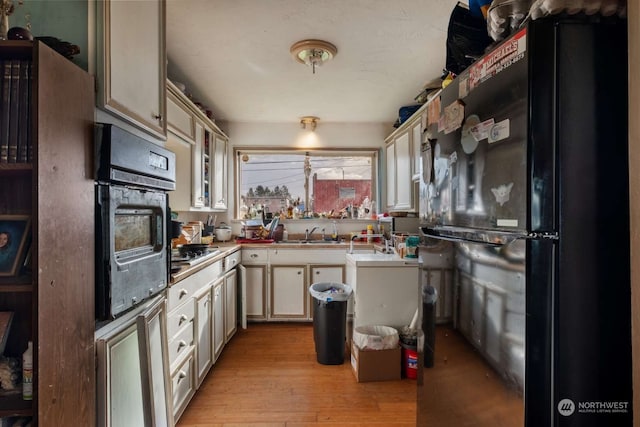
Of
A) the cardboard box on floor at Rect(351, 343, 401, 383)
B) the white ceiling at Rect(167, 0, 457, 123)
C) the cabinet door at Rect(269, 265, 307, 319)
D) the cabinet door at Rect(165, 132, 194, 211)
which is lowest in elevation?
the cardboard box on floor at Rect(351, 343, 401, 383)

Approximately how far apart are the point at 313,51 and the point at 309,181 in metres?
2.09

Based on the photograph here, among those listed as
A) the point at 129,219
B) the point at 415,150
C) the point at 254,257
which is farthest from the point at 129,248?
the point at 415,150

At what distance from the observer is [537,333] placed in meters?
0.76

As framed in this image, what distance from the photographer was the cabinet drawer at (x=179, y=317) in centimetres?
165

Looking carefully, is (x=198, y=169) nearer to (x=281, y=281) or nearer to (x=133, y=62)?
(x=281, y=281)

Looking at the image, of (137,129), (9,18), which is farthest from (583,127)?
(9,18)

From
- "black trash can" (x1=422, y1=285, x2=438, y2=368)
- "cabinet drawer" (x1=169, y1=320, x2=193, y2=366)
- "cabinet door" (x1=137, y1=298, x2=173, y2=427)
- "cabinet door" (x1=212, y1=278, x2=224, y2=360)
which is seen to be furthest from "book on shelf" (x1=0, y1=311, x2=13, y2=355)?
"cabinet door" (x1=212, y1=278, x2=224, y2=360)

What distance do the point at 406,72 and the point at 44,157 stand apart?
2420 millimetres

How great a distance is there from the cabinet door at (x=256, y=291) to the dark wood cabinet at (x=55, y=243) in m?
2.36

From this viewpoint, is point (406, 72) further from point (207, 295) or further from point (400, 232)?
point (207, 295)

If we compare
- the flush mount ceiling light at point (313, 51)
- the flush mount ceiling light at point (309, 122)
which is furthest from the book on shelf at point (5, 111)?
the flush mount ceiling light at point (309, 122)

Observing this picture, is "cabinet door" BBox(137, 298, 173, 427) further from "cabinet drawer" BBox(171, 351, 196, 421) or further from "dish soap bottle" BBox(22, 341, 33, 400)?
"dish soap bottle" BBox(22, 341, 33, 400)

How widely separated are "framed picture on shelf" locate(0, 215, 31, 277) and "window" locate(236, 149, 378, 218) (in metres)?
3.17

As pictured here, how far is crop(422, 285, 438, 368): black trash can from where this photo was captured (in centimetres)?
122
